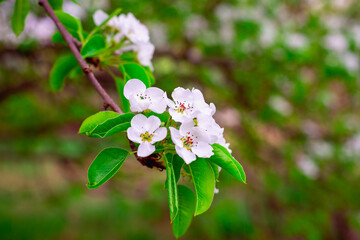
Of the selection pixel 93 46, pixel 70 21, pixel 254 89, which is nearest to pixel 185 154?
pixel 93 46

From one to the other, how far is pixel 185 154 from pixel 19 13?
83 centimetres

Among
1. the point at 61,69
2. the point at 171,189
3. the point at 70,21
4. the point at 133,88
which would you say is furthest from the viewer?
the point at 61,69

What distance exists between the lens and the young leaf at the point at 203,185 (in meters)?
0.73

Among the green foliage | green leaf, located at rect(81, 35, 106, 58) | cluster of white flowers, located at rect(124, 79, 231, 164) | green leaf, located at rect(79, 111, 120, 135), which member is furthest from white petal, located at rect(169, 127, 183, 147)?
the green foliage

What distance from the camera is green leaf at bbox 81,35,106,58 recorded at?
95cm

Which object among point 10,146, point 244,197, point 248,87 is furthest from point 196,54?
point 244,197

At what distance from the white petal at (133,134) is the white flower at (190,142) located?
0.07 meters

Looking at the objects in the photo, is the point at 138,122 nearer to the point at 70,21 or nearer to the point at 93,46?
the point at 93,46

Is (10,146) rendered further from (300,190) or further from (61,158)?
(300,190)

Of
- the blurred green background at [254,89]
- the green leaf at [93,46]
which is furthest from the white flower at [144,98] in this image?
the blurred green background at [254,89]

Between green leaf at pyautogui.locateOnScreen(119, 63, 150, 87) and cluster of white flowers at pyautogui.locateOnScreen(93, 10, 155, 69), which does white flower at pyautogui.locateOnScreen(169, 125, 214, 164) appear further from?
cluster of white flowers at pyautogui.locateOnScreen(93, 10, 155, 69)

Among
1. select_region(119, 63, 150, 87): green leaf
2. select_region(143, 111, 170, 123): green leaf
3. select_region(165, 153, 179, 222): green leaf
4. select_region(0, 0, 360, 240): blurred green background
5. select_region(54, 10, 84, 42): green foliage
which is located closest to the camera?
select_region(165, 153, 179, 222): green leaf

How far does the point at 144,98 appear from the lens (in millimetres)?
766

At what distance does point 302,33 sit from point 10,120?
10.7ft
